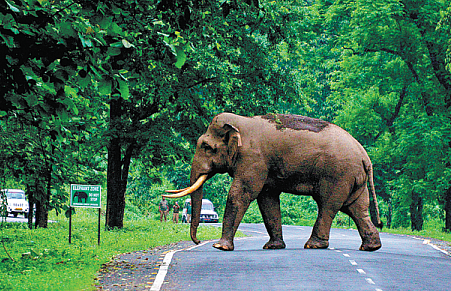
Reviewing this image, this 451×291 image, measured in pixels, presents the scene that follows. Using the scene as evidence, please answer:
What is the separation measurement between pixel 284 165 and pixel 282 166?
53mm

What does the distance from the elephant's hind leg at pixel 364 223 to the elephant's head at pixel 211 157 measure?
Result: 10.7 ft

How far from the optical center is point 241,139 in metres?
16.3

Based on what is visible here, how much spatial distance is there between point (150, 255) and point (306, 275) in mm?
6022

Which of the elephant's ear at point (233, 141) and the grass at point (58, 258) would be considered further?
the elephant's ear at point (233, 141)

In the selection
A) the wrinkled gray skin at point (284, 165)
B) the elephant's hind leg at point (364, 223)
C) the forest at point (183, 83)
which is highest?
the forest at point (183, 83)

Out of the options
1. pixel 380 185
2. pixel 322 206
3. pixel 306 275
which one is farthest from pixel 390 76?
pixel 306 275

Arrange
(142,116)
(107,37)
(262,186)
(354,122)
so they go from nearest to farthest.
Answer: (107,37), (262,186), (142,116), (354,122)

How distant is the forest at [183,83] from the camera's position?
8.46 metres

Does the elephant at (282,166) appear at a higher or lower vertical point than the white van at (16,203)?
higher

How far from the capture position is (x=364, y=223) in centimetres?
1688

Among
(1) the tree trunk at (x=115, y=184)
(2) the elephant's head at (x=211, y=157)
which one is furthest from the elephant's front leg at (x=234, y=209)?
(1) the tree trunk at (x=115, y=184)

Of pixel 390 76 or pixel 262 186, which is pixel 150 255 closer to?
pixel 262 186

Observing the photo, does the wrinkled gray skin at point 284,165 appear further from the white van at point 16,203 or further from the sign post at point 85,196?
the white van at point 16,203

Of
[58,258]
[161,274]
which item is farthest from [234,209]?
[161,274]
